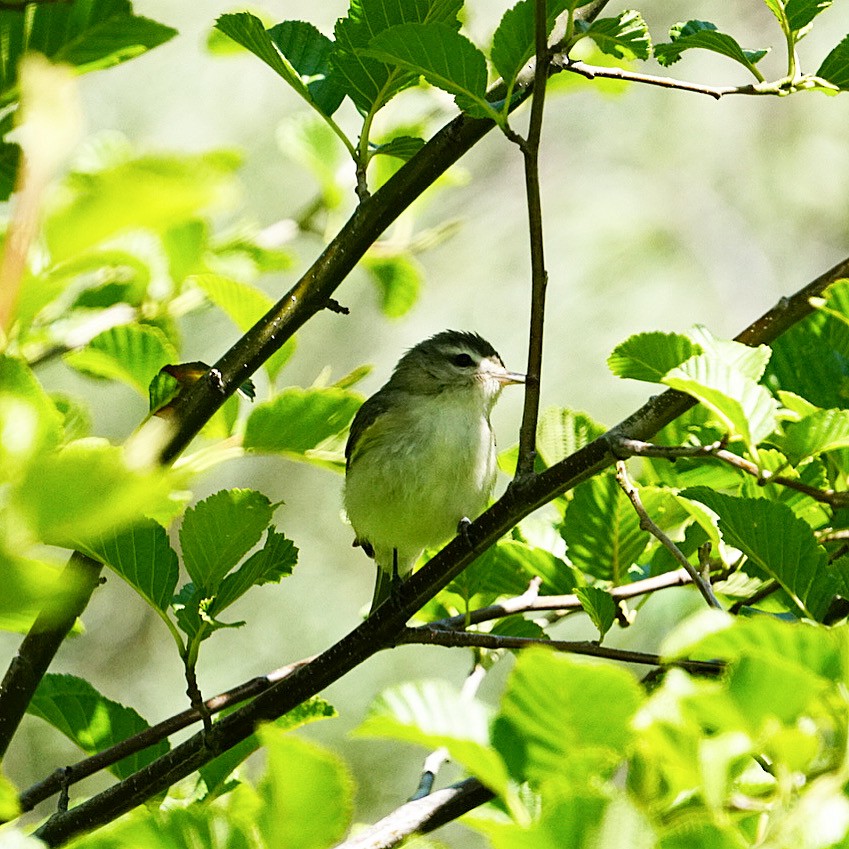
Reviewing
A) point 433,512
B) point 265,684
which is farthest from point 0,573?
point 433,512

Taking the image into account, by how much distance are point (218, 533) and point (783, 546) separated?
0.68 meters

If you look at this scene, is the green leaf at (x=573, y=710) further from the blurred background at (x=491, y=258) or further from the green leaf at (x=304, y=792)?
the blurred background at (x=491, y=258)

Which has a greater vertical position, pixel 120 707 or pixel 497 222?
pixel 497 222

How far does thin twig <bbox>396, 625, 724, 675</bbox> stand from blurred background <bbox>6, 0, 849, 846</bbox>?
117 inches

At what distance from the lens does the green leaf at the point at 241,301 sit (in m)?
1.82

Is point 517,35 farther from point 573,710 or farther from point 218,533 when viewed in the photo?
point 573,710

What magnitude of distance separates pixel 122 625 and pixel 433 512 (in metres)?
3.81

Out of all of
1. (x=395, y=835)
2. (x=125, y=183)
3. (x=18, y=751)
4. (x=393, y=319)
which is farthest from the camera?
(x=18, y=751)

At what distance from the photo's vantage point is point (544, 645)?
137cm

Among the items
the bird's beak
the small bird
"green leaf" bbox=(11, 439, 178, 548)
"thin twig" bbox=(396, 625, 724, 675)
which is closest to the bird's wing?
the small bird

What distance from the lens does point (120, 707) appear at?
1.71 metres

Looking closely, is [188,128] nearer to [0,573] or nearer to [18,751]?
[18,751]

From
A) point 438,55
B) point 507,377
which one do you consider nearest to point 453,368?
point 507,377

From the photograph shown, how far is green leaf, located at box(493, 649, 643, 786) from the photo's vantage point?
66cm
